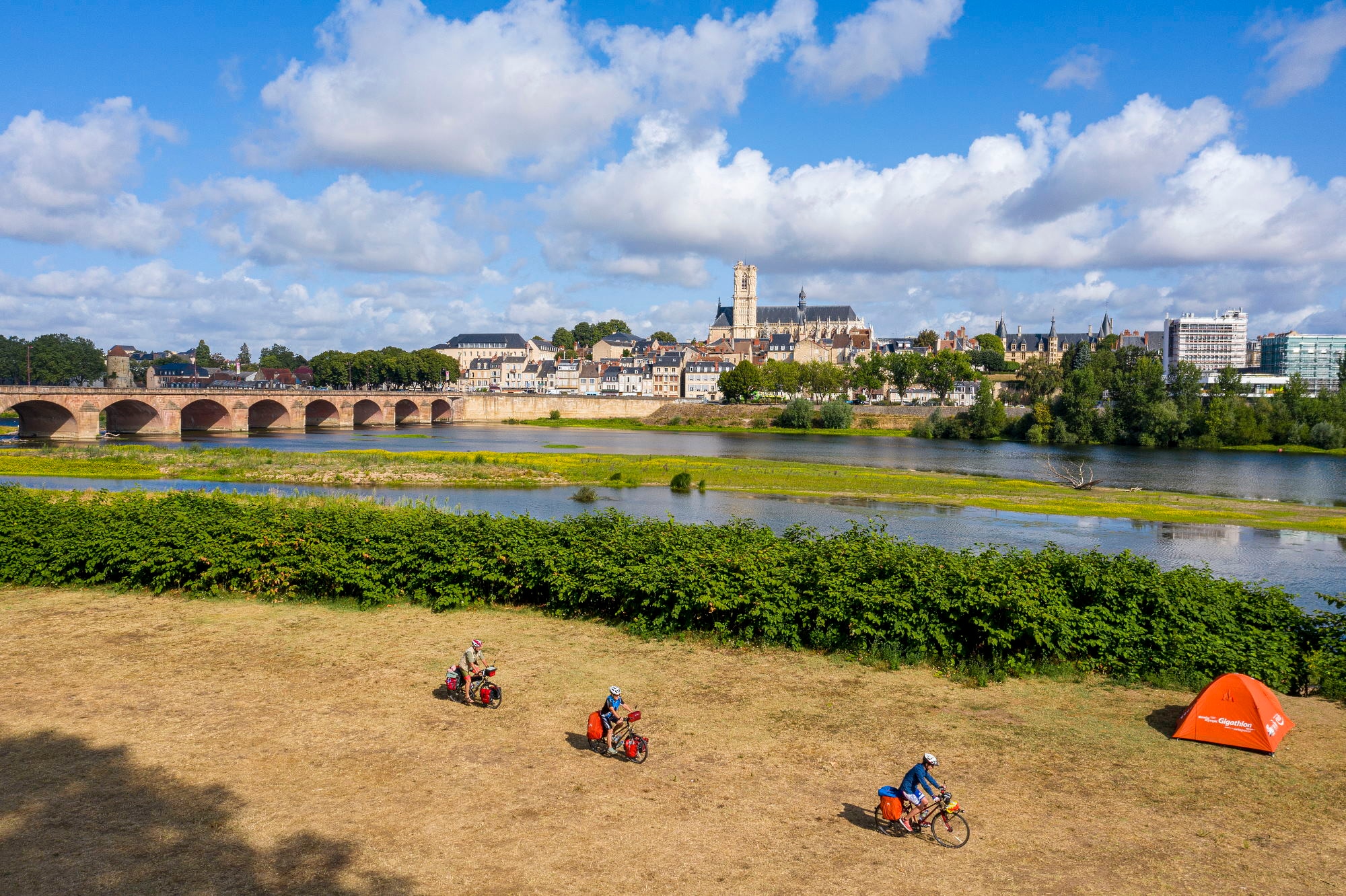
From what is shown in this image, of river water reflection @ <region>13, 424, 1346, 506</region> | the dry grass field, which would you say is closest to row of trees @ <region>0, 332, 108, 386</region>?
river water reflection @ <region>13, 424, 1346, 506</region>

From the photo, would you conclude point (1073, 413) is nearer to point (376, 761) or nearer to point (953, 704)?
point (953, 704)

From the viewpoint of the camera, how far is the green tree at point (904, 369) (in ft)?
529

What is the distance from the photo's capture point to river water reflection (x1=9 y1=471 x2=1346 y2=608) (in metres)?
33.6

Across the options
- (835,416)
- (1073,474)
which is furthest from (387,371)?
Answer: (1073,474)

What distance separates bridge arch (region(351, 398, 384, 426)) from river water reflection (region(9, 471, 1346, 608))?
260 ft

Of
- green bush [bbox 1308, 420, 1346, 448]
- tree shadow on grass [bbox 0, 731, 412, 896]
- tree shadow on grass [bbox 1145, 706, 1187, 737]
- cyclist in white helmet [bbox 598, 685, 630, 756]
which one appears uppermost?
green bush [bbox 1308, 420, 1346, 448]

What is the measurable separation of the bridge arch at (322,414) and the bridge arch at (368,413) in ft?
16.8

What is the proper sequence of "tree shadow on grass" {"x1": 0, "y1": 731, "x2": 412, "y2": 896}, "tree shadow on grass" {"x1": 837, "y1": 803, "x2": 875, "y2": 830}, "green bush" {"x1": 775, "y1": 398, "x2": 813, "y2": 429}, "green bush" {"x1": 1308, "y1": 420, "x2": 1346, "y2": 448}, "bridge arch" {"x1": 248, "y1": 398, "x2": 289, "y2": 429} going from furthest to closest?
"green bush" {"x1": 775, "y1": 398, "x2": 813, "y2": 429} < "bridge arch" {"x1": 248, "y1": 398, "x2": 289, "y2": 429} < "green bush" {"x1": 1308, "y1": 420, "x2": 1346, "y2": 448} < "tree shadow on grass" {"x1": 837, "y1": 803, "x2": 875, "y2": 830} < "tree shadow on grass" {"x1": 0, "y1": 731, "x2": 412, "y2": 896}

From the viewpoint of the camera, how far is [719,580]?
17.8m

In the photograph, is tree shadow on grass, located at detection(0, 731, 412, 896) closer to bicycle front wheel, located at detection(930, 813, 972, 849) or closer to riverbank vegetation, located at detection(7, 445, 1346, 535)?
bicycle front wheel, located at detection(930, 813, 972, 849)

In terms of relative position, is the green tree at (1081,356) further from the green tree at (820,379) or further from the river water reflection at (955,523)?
the river water reflection at (955,523)

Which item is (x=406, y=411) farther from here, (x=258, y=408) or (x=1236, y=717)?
(x=1236, y=717)

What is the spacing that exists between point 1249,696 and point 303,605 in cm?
1882

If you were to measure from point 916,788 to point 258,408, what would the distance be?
118196mm
